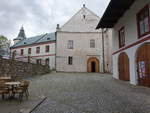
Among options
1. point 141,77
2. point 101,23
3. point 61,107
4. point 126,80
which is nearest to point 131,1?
point 101,23

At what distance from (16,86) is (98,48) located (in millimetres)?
19123

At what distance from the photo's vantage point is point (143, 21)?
8195mm

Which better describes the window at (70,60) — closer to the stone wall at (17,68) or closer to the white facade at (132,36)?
the stone wall at (17,68)

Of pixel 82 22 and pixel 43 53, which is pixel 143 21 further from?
pixel 43 53

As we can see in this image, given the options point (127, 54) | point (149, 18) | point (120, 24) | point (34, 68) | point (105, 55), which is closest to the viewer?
point (149, 18)

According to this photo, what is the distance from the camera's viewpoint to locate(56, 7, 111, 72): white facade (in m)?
22.9

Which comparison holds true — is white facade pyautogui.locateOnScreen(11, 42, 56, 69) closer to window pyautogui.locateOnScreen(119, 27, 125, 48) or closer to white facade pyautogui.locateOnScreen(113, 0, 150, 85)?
window pyautogui.locateOnScreen(119, 27, 125, 48)

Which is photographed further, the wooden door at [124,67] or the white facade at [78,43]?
the white facade at [78,43]

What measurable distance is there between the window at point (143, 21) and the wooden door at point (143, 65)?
0.85 meters

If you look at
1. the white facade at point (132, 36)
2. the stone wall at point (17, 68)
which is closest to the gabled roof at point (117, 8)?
the white facade at point (132, 36)

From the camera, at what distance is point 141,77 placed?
8.45 m

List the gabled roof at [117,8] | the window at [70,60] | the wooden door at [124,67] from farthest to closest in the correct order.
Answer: the window at [70,60] → the wooden door at [124,67] → the gabled roof at [117,8]

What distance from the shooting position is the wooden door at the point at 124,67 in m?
10.4

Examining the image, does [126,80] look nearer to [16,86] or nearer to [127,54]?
[127,54]
